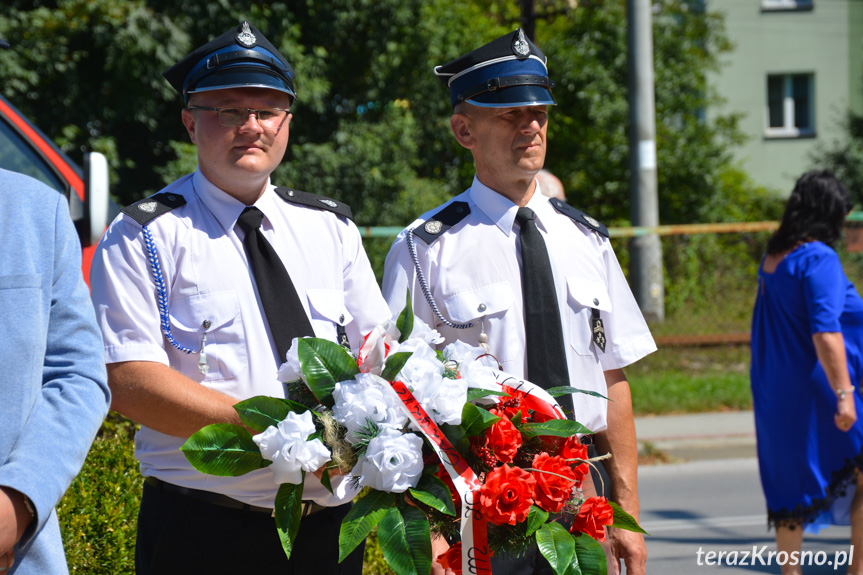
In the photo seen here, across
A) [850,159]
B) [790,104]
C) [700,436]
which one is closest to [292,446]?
[700,436]

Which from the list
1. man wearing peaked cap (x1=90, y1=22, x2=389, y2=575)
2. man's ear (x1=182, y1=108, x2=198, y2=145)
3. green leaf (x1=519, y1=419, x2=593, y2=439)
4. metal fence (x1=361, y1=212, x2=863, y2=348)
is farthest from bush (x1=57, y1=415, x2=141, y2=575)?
metal fence (x1=361, y1=212, x2=863, y2=348)

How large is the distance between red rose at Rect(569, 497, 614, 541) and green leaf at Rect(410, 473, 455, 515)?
0.31m

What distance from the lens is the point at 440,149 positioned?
1539 cm

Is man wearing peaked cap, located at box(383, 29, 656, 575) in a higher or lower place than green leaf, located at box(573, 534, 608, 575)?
higher

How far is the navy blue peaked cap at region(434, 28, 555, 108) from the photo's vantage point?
9.50ft

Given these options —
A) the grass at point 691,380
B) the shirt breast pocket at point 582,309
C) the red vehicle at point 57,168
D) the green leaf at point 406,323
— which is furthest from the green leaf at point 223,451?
the grass at point 691,380

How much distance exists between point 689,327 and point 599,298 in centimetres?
850

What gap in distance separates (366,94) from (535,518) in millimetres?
12061

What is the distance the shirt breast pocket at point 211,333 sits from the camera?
7.79ft

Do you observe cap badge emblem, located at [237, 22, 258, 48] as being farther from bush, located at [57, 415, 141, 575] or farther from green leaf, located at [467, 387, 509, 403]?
bush, located at [57, 415, 141, 575]

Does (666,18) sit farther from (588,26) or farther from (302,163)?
(302,163)

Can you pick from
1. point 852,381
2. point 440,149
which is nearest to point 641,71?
point 440,149

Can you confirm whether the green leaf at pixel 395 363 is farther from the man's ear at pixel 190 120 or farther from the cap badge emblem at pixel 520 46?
the cap badge emblem at pixel 520 46

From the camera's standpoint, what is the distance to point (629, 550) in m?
2.72
